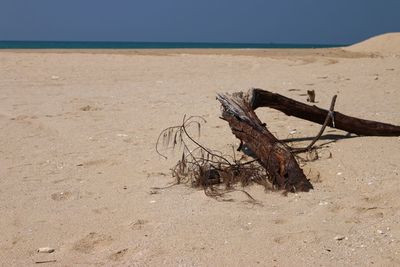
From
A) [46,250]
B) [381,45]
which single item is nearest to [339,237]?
[46,250]

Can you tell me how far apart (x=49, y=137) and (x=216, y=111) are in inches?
84.8

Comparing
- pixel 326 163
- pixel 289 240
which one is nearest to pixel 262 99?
pixel 326 163

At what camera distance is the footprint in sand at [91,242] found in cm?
296

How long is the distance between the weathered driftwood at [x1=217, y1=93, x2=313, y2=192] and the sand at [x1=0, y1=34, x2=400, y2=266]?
4.9 inches

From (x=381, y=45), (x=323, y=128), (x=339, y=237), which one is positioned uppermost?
(x=323, y=128)

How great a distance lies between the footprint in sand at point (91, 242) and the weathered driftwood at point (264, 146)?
1.32m

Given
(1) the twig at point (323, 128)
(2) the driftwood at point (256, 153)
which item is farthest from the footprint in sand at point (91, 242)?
(1) the twig at point (323, 128)

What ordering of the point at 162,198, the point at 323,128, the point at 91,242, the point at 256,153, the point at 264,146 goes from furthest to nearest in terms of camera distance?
the point at 323,128, the point at 256,153, the point at 264,146, the point at 162,198, the point at 91,242

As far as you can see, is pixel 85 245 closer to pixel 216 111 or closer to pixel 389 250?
pixel 389 250

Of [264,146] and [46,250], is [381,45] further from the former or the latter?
[46,250]

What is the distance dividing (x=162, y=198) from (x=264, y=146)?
2.91 ft

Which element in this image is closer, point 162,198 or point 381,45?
point 162,198

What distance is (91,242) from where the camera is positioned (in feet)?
9.96

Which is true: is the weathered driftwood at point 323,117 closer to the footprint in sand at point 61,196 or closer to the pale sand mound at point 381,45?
the footprint in sand at point 61,196
